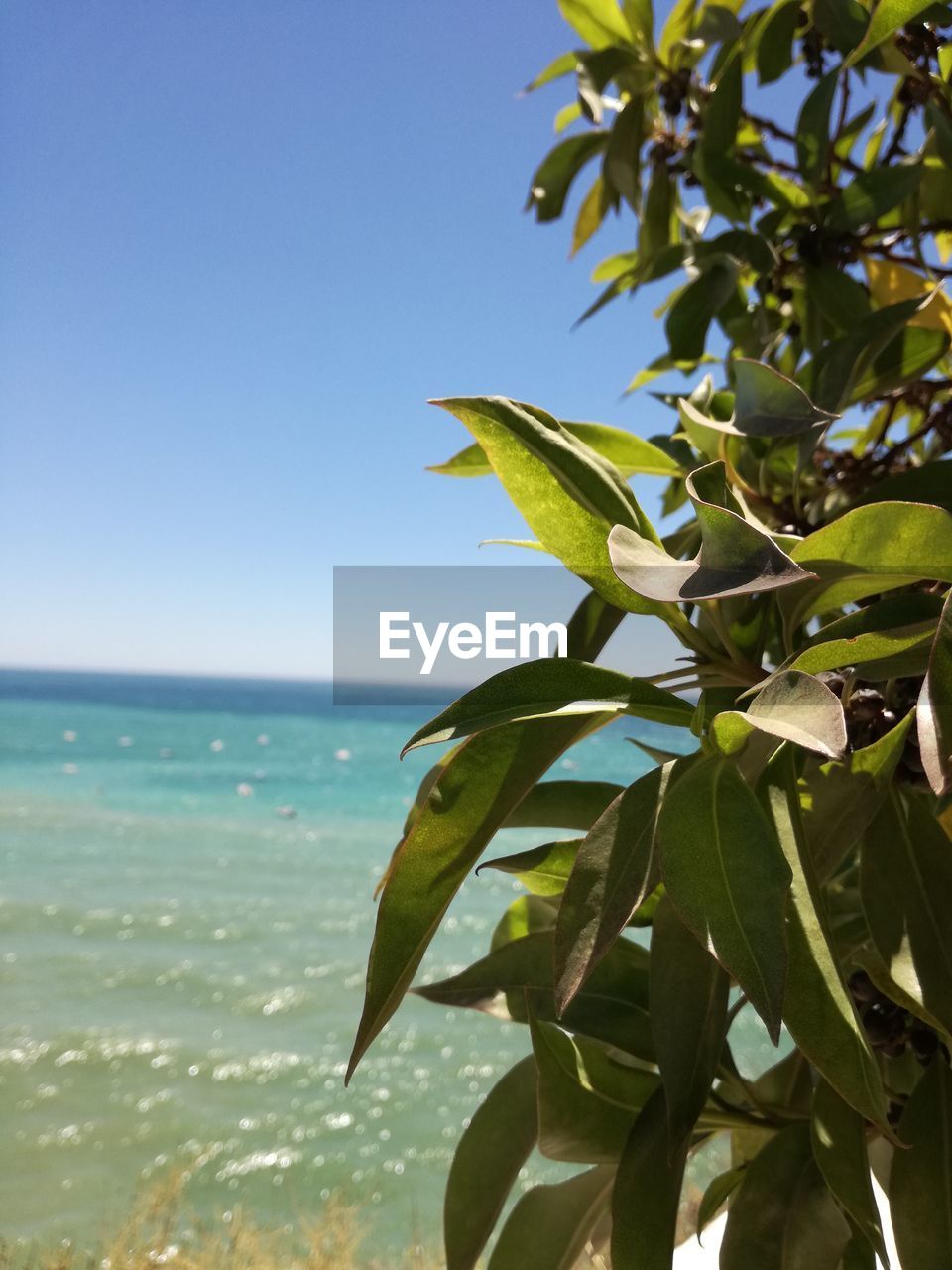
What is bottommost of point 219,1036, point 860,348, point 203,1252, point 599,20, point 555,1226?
point 219,1036

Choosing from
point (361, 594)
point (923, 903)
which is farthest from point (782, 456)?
point (361, 594)

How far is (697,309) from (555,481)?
0.83ft

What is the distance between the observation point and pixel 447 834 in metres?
0.27

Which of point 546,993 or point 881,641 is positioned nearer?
point 881,641

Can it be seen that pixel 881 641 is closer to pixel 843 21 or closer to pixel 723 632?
pixel 723 632

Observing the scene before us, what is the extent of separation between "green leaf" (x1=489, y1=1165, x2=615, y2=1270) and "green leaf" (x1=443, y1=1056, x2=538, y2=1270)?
0.05 ft

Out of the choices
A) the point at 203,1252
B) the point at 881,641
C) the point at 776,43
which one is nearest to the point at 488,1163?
the point at 881,641

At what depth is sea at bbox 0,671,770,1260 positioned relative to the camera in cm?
203

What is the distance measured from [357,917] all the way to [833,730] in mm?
4955

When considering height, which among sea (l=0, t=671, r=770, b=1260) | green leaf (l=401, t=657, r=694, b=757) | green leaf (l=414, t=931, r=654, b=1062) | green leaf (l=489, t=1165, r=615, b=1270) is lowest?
sea (l=0, t=671, r=770, b=1260)

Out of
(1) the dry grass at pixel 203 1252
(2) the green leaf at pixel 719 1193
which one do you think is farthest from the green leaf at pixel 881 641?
(1) the dry grass at pixel 203 1252

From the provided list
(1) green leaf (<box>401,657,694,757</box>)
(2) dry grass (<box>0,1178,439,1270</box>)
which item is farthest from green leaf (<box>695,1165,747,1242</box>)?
(2) dry grass (<box>0,1178,439,1270</box>)

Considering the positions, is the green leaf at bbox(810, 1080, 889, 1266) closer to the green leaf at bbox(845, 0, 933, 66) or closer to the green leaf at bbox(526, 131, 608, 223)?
the green leaf at bbox(845, 0, 933, 66)

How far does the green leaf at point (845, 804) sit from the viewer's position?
0.99 feet
